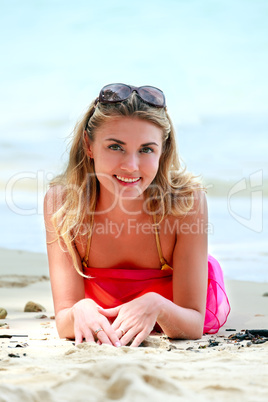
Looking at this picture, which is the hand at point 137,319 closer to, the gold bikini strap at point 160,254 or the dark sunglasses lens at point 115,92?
the gold bikini strap at point 160,254

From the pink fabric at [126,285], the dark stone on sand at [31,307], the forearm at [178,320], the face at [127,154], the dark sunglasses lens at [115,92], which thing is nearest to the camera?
the forearm at [178,320]

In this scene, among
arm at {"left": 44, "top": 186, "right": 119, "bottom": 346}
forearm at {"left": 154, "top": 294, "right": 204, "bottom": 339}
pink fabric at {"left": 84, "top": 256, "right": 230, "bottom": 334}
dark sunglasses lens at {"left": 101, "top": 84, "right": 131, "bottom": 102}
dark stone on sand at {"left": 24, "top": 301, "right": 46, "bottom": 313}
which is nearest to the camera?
arm at {"left": 44, "top": 186, "right": 119, "bottom": 346}

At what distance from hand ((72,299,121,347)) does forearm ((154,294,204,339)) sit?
0.35 m

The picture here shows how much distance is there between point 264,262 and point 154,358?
6490 mm

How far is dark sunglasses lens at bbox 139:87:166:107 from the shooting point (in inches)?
138

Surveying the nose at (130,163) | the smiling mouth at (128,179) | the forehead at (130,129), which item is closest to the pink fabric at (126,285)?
the smiling mouth at (128,179)

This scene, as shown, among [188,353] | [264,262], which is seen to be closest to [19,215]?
[264,262]

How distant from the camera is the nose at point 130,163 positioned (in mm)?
3324

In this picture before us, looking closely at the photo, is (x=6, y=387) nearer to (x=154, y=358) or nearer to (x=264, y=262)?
(x=154, y=358)

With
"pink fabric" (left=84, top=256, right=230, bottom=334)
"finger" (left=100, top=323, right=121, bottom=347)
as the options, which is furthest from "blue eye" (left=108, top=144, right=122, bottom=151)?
"finger" (left=100, top=323, right=121, bottom=347)

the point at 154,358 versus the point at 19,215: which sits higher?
the point at 19,215

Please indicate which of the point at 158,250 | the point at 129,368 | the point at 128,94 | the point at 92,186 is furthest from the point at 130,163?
the point at 129,368

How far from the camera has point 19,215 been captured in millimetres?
16625

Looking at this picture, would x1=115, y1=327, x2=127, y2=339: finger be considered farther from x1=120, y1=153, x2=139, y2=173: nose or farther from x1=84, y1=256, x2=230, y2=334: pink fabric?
x1=120, y1=153, x2=139, y2=173: nose
